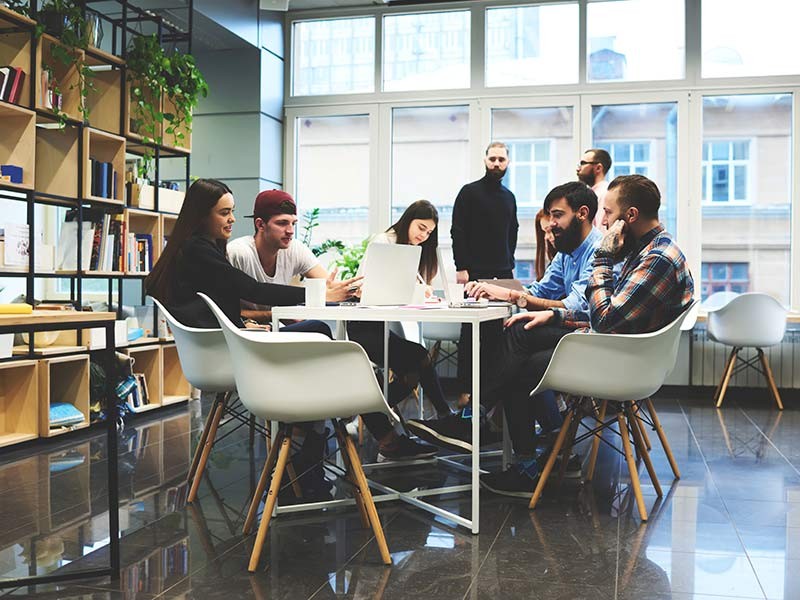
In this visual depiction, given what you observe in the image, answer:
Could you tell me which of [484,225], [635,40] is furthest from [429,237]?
[635,40]

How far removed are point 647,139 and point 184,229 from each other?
4.77m

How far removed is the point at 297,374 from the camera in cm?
250

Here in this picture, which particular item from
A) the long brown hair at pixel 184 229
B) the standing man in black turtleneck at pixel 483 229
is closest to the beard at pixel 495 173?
the standing man in black turtleneck at pixel 483 229

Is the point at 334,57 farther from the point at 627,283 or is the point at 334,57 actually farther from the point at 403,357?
the point at 627,283

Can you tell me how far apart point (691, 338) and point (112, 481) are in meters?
5.39

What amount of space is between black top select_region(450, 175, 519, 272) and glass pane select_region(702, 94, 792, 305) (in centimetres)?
227

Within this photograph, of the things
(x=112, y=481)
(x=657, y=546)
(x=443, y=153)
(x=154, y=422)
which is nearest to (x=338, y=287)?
(x=112, y=481)

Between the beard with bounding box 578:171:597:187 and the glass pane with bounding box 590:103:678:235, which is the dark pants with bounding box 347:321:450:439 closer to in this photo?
the beard with bounding box 578:171:597:187

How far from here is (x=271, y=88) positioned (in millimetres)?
7262

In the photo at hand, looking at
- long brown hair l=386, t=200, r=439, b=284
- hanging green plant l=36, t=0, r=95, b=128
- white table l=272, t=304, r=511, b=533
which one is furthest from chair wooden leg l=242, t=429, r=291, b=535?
hanging green plant l=36, t=0, r=95, b=128

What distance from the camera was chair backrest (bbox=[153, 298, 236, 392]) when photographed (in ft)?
10.5

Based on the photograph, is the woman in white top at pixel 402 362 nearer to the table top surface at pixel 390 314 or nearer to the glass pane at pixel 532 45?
the table top surface at pixel 390 314

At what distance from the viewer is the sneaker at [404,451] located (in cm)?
382

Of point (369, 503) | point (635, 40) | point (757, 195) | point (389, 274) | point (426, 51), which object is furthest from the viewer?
point (426, 51)
